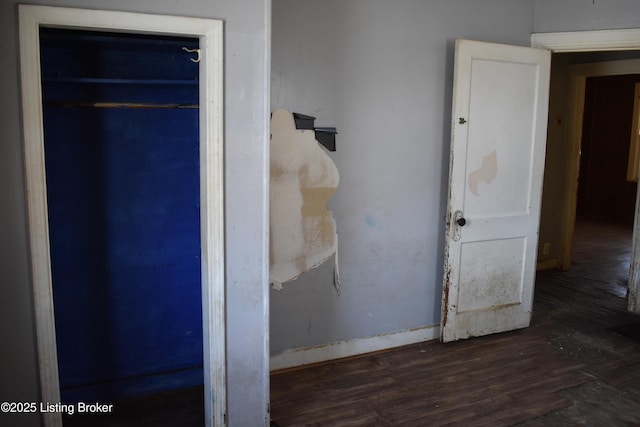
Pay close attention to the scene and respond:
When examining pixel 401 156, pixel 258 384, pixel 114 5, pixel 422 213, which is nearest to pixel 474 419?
pixel 258 384

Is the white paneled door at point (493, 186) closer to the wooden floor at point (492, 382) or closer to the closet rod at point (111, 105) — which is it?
the wooden floor at point (492, 382)

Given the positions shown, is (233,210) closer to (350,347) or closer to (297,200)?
(297,200)

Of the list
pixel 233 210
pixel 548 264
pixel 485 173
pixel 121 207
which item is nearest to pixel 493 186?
pixel 485 173

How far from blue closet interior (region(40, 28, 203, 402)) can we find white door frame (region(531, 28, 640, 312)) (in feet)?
8.98

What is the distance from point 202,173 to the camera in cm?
247

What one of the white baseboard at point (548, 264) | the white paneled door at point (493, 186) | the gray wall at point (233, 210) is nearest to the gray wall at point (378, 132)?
the white paneled door at point (493, 186)

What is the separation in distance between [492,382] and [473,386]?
0.15 m

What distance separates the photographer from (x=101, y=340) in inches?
115

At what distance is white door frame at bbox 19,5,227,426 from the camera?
2074 millimetres

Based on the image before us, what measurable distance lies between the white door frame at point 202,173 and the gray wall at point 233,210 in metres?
0.03

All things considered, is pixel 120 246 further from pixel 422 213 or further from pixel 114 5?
pixel 422 213

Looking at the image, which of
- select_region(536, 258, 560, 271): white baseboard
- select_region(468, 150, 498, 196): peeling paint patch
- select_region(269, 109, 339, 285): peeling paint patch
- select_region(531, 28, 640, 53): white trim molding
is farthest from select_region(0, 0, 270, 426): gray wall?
select_region(536, 258, 560, 271): white baseboard

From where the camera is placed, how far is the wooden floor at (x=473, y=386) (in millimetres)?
2855

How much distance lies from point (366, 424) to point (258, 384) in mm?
652
